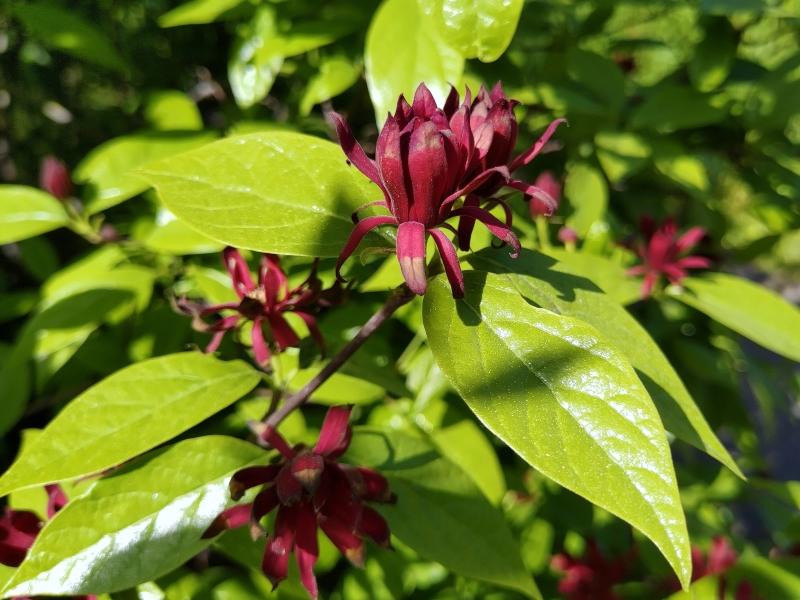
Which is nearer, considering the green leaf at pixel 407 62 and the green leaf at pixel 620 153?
the green leaf at pixel 407 62

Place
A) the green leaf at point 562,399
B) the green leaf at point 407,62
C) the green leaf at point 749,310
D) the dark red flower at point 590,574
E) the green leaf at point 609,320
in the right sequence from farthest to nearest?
the dark red flower at point 590,574 < the green leaf at point 749,310 < the green leaf at point 407,62 < the green leaf at point 609,320 < the green leaf at point 562,399

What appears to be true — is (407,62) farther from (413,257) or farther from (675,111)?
(675,111)

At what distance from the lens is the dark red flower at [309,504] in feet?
1.99

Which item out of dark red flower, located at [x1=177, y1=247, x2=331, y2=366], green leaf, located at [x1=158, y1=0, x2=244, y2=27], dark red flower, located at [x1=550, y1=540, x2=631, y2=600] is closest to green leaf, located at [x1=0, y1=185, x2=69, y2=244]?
green leaf, located at [x1=158, y1=0, x2=244, y2=27]

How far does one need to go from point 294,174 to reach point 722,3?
78 centimetres

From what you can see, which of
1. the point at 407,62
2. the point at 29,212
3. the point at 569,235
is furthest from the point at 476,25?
the point at 29,212

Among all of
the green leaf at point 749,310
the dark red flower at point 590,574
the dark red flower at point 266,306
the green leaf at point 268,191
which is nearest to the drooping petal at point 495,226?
the green leaf at point 268,191

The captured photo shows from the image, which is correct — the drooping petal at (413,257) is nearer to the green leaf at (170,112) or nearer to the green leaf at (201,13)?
the green leaf at (201,13)

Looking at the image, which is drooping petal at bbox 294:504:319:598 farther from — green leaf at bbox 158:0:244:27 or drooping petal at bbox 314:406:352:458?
green leaf at bbox 158:0:244:27

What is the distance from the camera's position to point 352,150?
531 millimetres

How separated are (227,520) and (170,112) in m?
0.87

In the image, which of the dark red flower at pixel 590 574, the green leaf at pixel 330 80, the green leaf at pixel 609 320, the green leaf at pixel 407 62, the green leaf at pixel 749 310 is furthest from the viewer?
the dark red flower at pixel 590 574

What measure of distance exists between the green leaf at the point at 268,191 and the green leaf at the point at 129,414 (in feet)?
0.61

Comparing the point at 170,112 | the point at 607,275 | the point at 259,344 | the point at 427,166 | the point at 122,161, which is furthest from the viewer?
the point at 170,112
